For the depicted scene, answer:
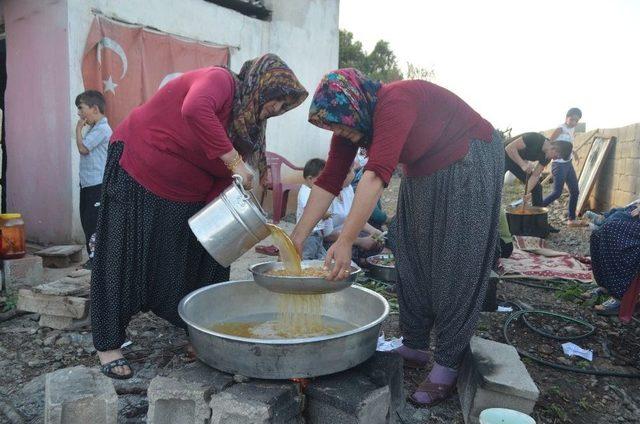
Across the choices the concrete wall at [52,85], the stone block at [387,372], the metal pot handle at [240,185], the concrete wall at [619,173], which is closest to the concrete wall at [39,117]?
the concrete wall at [52,85]

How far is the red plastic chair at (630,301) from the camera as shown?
3.69m

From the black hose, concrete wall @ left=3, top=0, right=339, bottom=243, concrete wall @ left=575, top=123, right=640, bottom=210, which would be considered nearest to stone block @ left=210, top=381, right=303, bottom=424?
the black hose

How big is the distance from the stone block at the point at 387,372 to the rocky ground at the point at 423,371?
219 mm

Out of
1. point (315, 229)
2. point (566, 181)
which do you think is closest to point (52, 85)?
point (315, 229)

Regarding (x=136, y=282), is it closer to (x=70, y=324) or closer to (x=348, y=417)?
(x=70, y=324)

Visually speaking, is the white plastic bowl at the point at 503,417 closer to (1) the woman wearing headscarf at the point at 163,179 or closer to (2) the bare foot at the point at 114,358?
(1) the woman wearing headscarf at the point at 163,179

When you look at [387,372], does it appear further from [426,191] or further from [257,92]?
[257,92]

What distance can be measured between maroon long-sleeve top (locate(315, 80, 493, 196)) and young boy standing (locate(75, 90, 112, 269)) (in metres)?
3.69

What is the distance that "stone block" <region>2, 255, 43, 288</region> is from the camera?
167 inches

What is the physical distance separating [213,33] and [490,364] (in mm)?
6639

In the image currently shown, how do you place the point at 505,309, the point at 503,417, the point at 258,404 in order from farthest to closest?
the point at 505,309 → the point at 503,417 → the point at 258,404

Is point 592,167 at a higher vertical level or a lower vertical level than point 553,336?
higher

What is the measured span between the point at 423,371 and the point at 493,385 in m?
0.74

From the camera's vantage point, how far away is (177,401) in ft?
7.04
